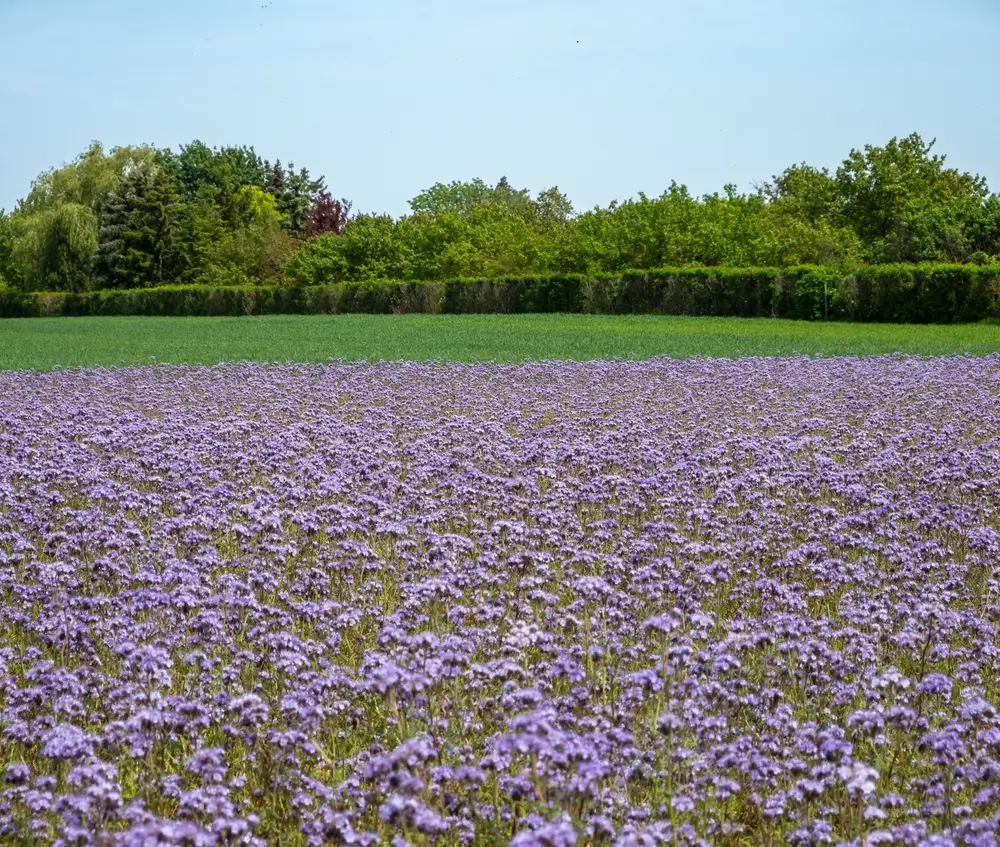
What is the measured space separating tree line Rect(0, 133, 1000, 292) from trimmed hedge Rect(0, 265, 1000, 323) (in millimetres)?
5040

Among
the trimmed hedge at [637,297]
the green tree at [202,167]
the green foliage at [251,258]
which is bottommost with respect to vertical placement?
the trimmed hedge at [637,297]

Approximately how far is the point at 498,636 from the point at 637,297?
146ft

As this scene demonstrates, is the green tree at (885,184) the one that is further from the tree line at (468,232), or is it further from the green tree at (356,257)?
the green tree at (356,257)

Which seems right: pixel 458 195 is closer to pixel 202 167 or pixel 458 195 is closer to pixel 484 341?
pixel 202 167

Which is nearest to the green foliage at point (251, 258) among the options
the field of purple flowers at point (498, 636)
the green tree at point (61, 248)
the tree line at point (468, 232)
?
the tree line at point (468, 232)

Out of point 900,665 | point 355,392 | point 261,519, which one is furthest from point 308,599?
point 355,392

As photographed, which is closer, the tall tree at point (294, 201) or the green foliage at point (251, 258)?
the green foliage at point (251, 258)

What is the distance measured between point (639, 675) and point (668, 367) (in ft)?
56.4

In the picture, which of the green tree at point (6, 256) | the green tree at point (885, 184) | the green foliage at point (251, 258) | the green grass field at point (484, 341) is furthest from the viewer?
the green tree at point (6, 256)

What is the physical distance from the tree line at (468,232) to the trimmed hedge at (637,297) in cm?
504

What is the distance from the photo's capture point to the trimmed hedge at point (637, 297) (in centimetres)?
3847

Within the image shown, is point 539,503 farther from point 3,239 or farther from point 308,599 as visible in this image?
point 3,239

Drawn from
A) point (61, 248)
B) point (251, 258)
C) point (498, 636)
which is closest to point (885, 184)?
point (251, 258)

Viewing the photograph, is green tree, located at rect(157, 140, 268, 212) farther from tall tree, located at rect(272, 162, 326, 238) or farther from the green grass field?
the green grass field
